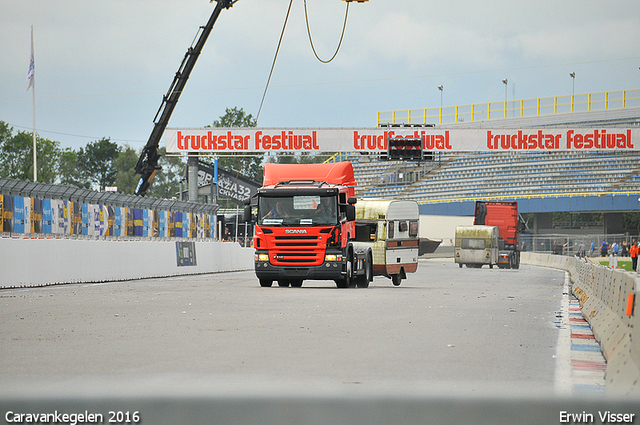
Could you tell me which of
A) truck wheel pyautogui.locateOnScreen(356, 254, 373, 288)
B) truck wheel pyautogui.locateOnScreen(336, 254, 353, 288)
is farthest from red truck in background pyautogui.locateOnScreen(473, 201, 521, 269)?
truck wheel pyautogui.locateOnScreen(336, 254, 353, 288)

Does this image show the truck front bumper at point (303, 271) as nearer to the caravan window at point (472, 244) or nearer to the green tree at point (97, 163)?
the caravan window at point (472, 244)

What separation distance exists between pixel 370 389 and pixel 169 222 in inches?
1170

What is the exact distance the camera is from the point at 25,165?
3905 inches

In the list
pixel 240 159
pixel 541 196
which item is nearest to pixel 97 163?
pixel 240 159

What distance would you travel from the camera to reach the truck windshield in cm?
2172

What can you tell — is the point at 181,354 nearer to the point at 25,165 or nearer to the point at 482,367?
the point at 482,367

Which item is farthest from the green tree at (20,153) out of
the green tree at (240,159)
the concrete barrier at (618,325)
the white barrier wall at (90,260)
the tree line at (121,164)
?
the concrete barrier at (618,325)

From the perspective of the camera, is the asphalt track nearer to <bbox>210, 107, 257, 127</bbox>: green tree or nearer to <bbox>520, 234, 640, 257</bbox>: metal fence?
<bbox>520, 234, 640, 257</bbox>: metal fence

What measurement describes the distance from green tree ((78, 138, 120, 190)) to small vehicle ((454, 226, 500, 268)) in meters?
90.8

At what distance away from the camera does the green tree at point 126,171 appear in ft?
423

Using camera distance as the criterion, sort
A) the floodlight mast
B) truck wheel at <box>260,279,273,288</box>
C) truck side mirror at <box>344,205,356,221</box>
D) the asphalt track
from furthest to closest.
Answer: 1. the floodlight mast
2. truck wheel at <box>260,279,273,288</box>
3. truck side mirror at <box>344,205,356,221</box>
4. the asphalt track

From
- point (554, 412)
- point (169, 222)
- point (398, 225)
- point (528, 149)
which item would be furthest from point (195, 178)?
point (554, 412)

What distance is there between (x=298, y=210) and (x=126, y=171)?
372 feet

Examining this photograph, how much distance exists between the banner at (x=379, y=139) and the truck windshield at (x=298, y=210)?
25001 millimetres
